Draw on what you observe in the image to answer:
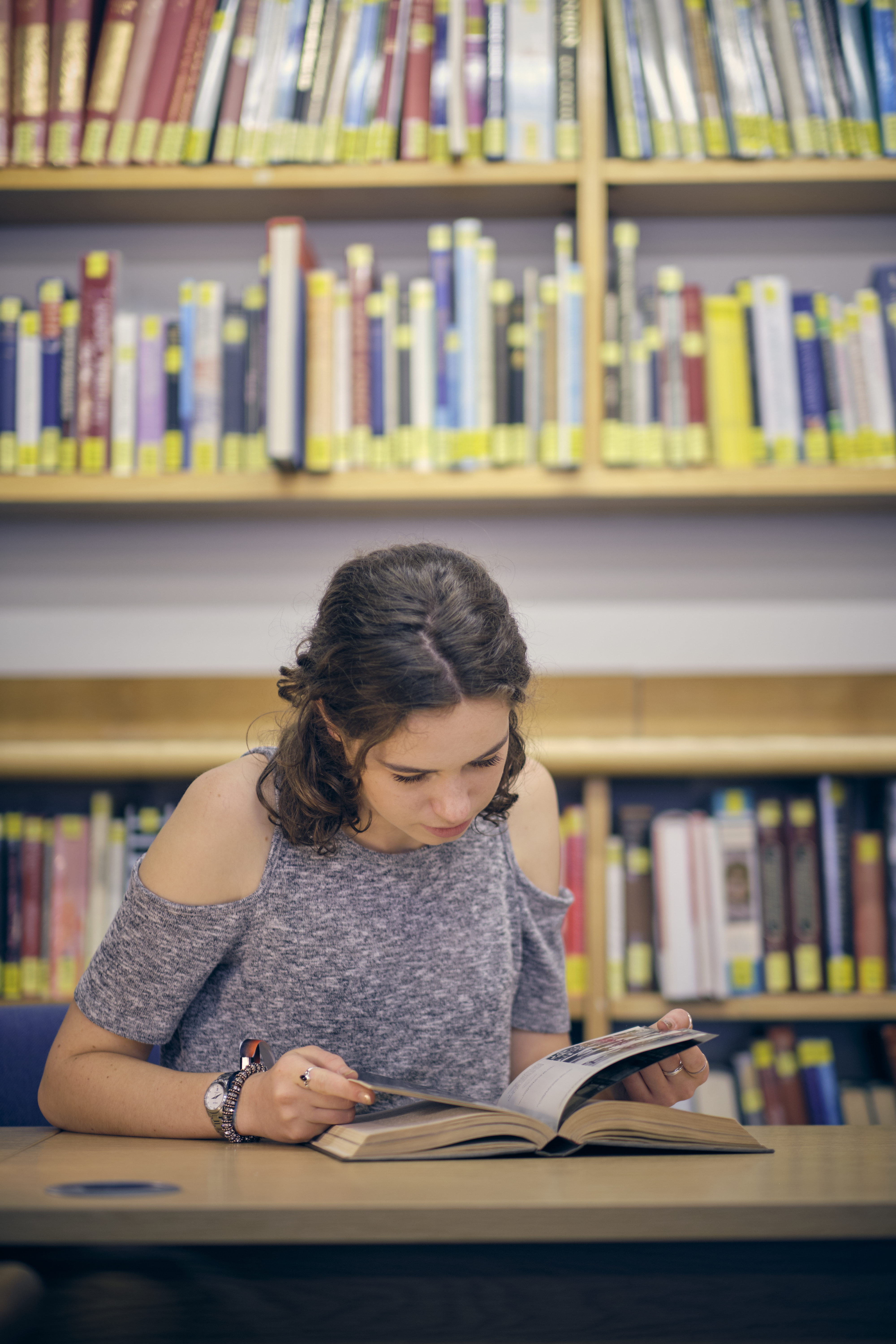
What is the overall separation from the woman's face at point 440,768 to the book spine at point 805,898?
0.84 meters

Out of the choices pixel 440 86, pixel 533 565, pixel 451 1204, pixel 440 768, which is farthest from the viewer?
pixel 533 565

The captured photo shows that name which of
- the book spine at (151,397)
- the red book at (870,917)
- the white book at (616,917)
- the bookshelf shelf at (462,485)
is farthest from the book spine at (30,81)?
the red book at (870,917)

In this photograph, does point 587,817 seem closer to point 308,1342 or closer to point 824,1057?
point 824,1057

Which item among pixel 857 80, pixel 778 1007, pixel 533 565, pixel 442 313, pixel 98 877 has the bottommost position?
pixel 778 1007

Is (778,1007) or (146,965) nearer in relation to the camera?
(146,965)

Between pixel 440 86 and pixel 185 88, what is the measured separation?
41 centimetres

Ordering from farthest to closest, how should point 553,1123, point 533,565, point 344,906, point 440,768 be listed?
1. point 533,565
2. point 344,906
3. point 440,768
4. point 553,1123

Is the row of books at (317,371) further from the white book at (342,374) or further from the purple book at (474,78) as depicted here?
the purple book at (474,78)

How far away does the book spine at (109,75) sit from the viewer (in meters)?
1.62

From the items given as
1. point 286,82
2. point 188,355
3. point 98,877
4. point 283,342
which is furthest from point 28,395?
point 98,877

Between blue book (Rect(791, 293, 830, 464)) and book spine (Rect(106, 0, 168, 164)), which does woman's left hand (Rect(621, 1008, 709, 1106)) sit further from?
book spine (Rect(106, 0, 168, 164))

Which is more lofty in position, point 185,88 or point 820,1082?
point 185,88

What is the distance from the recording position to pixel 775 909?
5.07 feet

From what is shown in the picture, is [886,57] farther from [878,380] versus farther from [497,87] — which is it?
[497,87]
